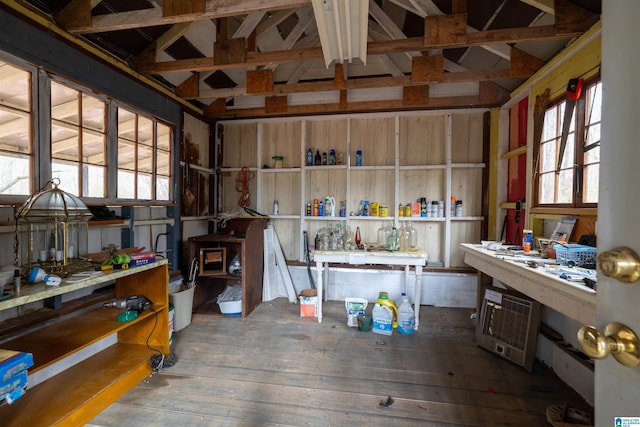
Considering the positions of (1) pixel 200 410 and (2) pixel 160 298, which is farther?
(2) pixel 160 298

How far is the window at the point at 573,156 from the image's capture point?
77.0 inches

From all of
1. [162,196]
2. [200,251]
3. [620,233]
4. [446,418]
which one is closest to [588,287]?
[620,233]

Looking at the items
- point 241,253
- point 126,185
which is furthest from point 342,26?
point 241,253

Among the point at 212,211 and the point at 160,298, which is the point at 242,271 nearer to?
the point at 160,298

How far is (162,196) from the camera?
10.3 feet

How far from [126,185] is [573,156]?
12.8ft

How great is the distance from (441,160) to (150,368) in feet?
12.6

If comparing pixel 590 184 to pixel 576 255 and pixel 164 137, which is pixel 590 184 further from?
pixel 164 137

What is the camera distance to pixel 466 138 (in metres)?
3.61

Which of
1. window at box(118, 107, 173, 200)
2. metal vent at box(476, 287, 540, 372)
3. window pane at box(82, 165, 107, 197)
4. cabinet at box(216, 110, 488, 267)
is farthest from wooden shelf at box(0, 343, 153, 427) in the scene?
metal vent at box(476, 287, 540, 372)

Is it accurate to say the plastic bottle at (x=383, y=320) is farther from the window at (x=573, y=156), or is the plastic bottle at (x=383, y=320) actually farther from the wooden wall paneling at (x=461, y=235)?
the window at (x=573, y=156)

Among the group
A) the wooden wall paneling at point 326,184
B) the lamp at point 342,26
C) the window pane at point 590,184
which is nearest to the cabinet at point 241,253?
the wooden wall paneling at point 326,184

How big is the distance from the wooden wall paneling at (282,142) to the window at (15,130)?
2.49 meters

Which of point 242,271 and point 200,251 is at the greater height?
point 200,251
